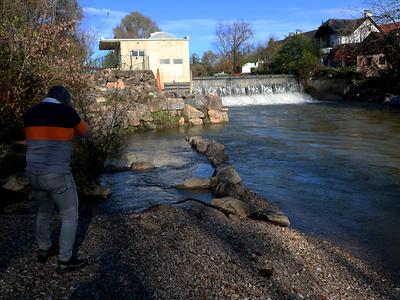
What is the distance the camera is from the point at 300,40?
52.1 metres

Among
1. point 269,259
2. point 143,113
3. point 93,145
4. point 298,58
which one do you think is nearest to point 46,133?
point 269,259

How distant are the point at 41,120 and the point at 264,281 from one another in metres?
2.57

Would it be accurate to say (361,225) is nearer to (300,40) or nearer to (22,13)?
(22,13)

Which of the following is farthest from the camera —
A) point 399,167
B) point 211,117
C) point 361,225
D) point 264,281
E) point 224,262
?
point 211,117

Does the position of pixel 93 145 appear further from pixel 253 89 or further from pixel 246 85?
pixel 253 89

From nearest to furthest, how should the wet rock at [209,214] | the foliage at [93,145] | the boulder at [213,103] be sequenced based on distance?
the wet rock at [209,214] < the foliage at [93,145] < the boulder at [213,103]

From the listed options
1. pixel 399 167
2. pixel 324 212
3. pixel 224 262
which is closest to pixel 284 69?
pixel 399 167

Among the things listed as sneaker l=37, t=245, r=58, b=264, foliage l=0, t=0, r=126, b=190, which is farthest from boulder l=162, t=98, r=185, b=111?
sneaker l=37, t=245, r=58, b=264

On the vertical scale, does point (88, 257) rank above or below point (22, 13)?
below

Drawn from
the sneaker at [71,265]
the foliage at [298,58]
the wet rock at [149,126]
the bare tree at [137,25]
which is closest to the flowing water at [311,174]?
the wet rock at [149,126]

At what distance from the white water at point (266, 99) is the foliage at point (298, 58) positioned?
4.22m

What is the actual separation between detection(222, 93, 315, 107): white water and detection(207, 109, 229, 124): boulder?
11904 millimetres

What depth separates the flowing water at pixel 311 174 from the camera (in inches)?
298

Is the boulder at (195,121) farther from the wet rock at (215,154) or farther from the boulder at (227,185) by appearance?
the boulder at (227,185)
